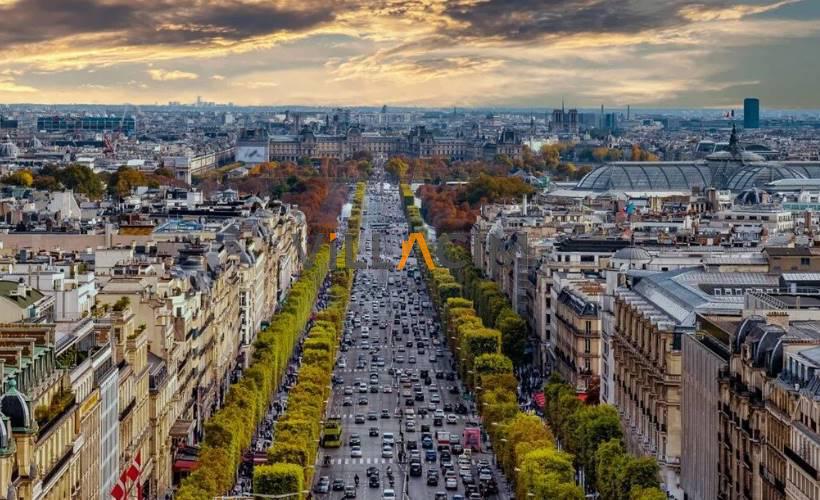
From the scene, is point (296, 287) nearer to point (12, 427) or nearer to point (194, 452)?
point (194, 452)

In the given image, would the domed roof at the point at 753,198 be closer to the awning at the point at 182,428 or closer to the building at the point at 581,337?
the building at the point at 581,337

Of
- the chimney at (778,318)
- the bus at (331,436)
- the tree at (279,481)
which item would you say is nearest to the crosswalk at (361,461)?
the bus at (331,436)

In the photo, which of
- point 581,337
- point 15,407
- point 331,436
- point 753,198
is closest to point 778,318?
point 15,407

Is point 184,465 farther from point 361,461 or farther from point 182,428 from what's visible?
point 361,461

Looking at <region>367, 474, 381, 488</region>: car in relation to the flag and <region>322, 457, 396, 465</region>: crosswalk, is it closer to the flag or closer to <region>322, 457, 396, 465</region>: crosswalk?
<region>322, 457, 396, 465</region>: crosswalk

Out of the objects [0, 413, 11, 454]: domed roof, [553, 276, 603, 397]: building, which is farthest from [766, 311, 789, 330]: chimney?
[553, 276, 603, 397]: building

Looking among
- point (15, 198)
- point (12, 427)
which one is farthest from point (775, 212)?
point (12, 427)
